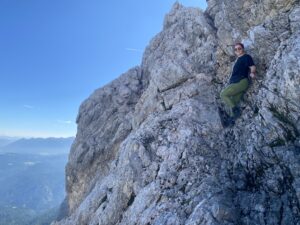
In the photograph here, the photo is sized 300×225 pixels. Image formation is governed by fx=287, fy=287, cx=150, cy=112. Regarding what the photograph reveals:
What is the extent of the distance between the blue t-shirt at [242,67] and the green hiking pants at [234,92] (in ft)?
1.16

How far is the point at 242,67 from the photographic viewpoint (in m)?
23.0

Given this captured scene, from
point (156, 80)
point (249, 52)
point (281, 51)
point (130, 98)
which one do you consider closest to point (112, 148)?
point (130, 98)

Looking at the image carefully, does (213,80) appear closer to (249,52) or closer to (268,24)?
(249,52)

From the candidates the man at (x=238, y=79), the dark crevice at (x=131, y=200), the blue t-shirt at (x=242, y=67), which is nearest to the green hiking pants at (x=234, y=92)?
Result: the man at (x=238, y=79)

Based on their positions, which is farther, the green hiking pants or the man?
the green hiking pants

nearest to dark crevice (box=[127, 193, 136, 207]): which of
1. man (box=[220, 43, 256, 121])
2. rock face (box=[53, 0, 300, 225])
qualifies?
rock face (box=[53, 0, 300, 225])

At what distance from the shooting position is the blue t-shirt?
22.8 meters

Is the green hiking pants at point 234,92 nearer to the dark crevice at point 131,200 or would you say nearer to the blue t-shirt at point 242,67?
the blue t-shirt at point 242,67

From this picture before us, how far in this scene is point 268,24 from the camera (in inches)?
956

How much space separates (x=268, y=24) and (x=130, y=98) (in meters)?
28.2

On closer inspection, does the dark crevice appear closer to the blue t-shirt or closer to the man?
the man

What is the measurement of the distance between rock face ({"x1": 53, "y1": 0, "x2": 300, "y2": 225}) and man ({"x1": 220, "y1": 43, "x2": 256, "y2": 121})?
72cm

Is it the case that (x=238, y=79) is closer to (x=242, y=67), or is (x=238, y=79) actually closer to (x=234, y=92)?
(x=242, y=67)

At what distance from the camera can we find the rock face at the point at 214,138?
17516 mm
